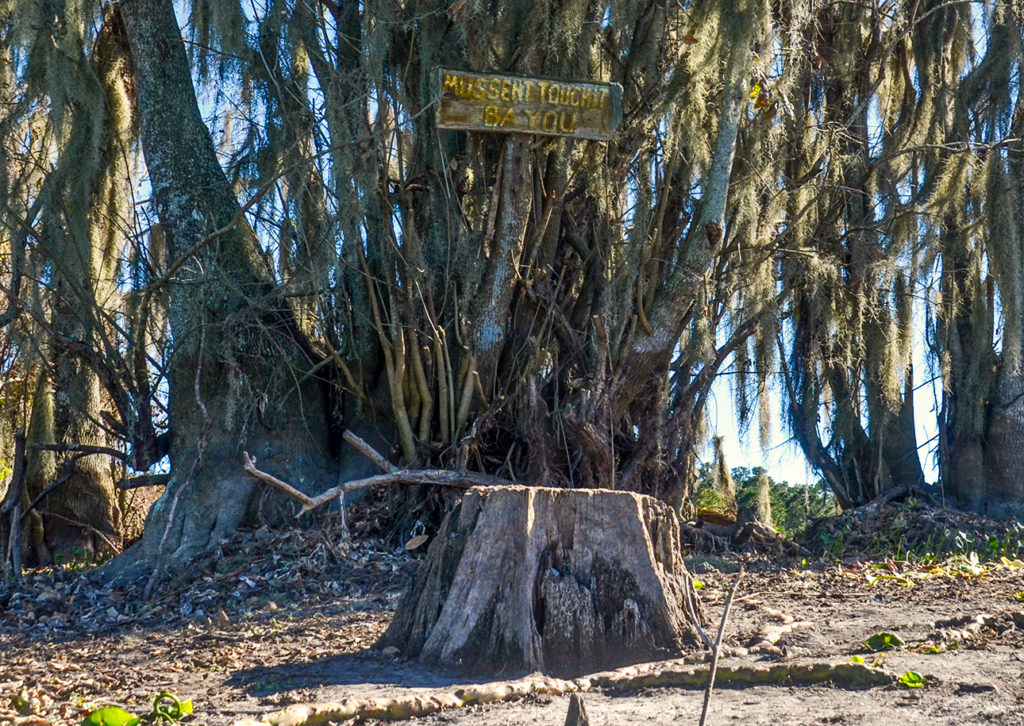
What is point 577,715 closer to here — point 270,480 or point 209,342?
point 270,480

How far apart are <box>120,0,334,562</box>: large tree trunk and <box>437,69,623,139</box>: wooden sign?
1.73 metres

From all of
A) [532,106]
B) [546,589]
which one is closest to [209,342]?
[532,106]

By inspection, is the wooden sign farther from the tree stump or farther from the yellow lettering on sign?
the tree stump

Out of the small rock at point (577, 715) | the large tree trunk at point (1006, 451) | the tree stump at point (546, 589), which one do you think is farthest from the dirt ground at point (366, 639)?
the large tree trunk at point (1006, 451)

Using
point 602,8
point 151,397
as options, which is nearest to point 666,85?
A: point 602,8

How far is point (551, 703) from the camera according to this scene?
355 centimetres

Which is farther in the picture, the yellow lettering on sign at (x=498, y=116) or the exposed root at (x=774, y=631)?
the yellow lettering on sign at (x=498, y=116)

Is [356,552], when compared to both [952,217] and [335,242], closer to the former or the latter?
[335,242]

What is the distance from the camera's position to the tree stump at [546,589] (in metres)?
4.02

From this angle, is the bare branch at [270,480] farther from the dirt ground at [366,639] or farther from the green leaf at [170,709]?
the green leaf at [170,709]

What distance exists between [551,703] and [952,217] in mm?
6418

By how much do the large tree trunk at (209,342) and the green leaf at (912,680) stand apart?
15.4 ft

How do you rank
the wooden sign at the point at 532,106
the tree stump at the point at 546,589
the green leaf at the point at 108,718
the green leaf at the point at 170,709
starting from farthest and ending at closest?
the wooden sign at the point at 532,106, the tree stump at the point at 546,589, the green leaf at the point at 170,709, the green leaf at the point at 108,718

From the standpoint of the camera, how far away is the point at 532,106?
283 inches
